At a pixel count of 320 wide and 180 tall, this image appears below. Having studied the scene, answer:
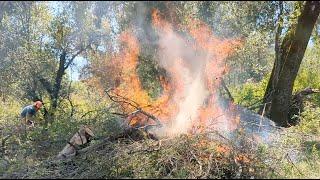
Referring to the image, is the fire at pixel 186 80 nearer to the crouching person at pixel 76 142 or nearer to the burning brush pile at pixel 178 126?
the burning brush pile at pixel 178 126

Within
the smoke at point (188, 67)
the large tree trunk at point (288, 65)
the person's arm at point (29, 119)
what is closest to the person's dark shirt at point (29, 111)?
the person's arm at point (29, 119)

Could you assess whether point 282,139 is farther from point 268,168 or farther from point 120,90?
point 120,90

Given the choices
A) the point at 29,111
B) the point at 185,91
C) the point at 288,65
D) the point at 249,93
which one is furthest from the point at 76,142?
the point at 249,93

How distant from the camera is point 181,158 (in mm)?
6391

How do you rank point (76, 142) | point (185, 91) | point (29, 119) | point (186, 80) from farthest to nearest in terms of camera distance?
point (29, 119), point (186, 80), point (185, 91), point (76, 142)

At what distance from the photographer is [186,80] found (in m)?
9.65

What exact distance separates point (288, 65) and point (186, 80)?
12.9 ft

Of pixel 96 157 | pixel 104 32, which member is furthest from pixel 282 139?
pixel 104 32

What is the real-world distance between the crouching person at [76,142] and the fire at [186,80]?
3.21ft

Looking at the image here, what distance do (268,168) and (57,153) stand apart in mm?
3703

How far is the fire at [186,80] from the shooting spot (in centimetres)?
854

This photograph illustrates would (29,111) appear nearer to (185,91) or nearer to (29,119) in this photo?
(29,119)

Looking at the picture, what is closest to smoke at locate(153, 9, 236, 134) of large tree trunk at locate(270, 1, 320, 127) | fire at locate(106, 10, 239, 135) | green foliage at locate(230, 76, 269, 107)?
fire at locate(106, 10, 239, 135)

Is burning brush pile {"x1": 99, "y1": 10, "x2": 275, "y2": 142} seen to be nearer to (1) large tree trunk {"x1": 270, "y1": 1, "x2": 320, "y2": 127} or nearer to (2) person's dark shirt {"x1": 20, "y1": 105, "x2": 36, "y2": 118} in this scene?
(1) large tree trunk {"x1": 270, "y1": 1, "x2": 320, "y2": 127}
